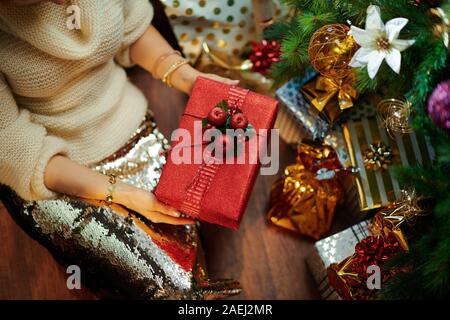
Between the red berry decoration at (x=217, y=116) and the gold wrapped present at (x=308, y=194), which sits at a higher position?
the red berry decoration at (x=217, y=116)

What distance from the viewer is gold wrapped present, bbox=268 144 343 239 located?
1354mm

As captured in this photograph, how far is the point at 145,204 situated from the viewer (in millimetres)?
1101

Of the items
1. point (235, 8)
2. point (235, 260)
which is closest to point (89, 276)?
point (235, 260)

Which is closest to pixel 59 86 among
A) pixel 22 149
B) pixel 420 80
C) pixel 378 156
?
pixel 22 149

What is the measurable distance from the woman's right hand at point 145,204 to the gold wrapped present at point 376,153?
536mm

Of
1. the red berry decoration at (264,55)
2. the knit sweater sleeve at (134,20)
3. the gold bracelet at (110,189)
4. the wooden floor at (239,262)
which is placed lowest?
the wooden floor at (239,262)

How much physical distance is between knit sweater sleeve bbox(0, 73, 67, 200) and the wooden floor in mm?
535

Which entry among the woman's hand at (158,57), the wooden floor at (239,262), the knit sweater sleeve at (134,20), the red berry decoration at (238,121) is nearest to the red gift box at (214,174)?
the red berry decoration at (238,121)

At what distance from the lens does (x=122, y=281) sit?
110cm

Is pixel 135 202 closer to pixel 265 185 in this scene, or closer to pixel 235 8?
pixel 265 185

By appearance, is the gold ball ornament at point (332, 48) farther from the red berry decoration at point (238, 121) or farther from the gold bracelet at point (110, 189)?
the gold bracelet at point (110, 189)

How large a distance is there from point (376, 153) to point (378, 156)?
10mm

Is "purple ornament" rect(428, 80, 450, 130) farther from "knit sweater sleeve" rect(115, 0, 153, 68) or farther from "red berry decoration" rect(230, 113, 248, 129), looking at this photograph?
"knit sweater sleeve" rect(115, 0, 153, 68)

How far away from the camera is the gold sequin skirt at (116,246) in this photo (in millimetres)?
1056
